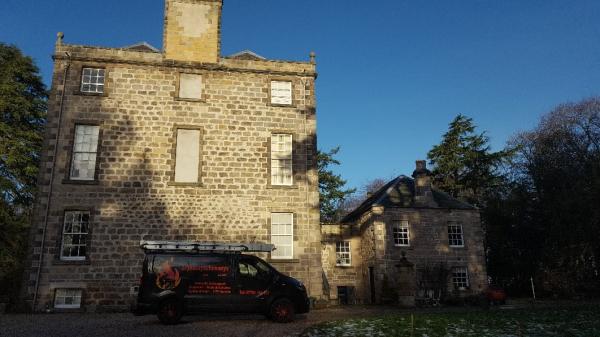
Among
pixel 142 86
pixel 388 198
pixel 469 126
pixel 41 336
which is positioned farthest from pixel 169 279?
pixel 469 126

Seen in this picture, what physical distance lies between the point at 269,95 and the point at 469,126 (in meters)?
27.3

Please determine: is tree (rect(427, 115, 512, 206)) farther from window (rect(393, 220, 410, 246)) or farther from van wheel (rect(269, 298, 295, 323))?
van wheel (rect(269, 298, 295, 323))

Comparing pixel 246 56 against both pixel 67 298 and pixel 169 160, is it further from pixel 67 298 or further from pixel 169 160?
pixel 67 298

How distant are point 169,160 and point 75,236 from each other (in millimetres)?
4767

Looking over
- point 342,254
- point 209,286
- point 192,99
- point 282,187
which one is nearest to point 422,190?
point 342,254

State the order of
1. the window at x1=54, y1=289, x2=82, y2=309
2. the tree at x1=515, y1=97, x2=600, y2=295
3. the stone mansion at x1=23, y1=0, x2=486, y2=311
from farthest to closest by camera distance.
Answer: the tree at x1=515, y1=97, x2=600, y2=295 < the stone mansion at x1=23, y1=0, x2=486, y2=311 < the window at x1=54, y1=289, x2=82, y2=309

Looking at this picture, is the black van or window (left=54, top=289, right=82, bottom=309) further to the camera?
window (left=54, top=289, right=82, bottom=309)

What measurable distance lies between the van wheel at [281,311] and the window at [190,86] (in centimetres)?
1071

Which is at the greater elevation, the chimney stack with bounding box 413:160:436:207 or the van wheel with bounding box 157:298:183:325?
the chimney stack with bounding box 413:160:436:207

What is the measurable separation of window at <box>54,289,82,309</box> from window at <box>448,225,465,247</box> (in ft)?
68.9

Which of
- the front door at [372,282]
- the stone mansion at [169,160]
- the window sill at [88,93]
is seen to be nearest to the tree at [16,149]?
the stone mansion at [169,160]

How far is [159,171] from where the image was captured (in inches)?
691

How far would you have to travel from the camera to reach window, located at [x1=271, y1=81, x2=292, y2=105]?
1952cm

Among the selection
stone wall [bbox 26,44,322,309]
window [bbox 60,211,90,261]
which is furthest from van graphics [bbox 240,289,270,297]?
window [bbox 60,211,90,261]
